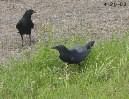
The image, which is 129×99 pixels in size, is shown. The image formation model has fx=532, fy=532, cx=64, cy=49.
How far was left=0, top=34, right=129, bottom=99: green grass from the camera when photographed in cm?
660

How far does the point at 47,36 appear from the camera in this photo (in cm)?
877

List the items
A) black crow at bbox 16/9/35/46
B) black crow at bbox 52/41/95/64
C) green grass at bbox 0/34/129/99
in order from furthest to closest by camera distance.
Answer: black crow at bbox 16/9/35/46 < black crow at bbox 52/41/95/64 < green grass at bbox 0/34/129/99

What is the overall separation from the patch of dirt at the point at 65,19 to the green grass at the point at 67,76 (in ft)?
2.38

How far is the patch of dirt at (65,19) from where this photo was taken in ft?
29.9

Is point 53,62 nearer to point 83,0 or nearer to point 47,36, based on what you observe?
point 47,36

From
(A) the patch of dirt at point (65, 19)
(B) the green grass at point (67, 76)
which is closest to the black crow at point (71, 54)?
(B) the green grass at point (67, 76)

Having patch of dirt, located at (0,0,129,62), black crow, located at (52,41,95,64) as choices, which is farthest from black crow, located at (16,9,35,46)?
black crow, located at (52,41,95,64)

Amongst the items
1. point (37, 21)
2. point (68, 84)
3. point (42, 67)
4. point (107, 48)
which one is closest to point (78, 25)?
point (37, 21)

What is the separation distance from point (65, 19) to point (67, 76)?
3316mm

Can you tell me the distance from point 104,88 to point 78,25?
3071 mm

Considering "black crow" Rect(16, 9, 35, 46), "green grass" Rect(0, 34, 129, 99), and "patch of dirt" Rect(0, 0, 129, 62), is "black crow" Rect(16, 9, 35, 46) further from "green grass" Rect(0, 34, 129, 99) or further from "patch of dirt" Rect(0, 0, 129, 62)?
"green grass" Rect(0, 34, 129, 99)

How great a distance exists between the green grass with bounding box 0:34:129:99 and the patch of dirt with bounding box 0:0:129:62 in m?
0.73

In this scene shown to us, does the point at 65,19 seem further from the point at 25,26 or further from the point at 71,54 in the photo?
the point at 71,54

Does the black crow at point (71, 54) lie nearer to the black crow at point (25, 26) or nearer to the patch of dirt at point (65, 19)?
the patch of dirt at point (65, 19)
